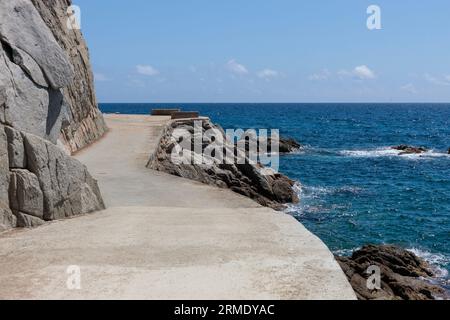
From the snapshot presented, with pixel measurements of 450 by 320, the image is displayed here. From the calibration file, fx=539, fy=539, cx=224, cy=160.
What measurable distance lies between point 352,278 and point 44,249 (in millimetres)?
7591

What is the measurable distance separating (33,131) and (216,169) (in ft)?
36.9

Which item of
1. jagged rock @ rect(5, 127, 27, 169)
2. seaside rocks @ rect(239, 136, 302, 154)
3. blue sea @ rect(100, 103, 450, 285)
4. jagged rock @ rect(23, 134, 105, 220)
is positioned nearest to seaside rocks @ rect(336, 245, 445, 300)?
blue sea @ rect(100, 103, 450, 285)

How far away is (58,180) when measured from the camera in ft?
36.4

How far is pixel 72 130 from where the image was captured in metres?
22.0

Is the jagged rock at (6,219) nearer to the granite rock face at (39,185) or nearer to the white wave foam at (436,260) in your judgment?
the granite rock face at (39,185)

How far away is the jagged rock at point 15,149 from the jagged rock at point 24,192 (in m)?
0.15

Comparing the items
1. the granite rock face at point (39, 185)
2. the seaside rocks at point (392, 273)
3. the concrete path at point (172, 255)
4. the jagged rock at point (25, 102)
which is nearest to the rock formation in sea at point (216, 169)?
the concrete path at point (172, 255)

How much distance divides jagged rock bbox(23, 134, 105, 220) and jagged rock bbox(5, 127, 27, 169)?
0.34ft

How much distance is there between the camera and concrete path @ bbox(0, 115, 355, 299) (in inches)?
284

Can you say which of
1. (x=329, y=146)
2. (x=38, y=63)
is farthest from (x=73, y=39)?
(x=329, y=146)
